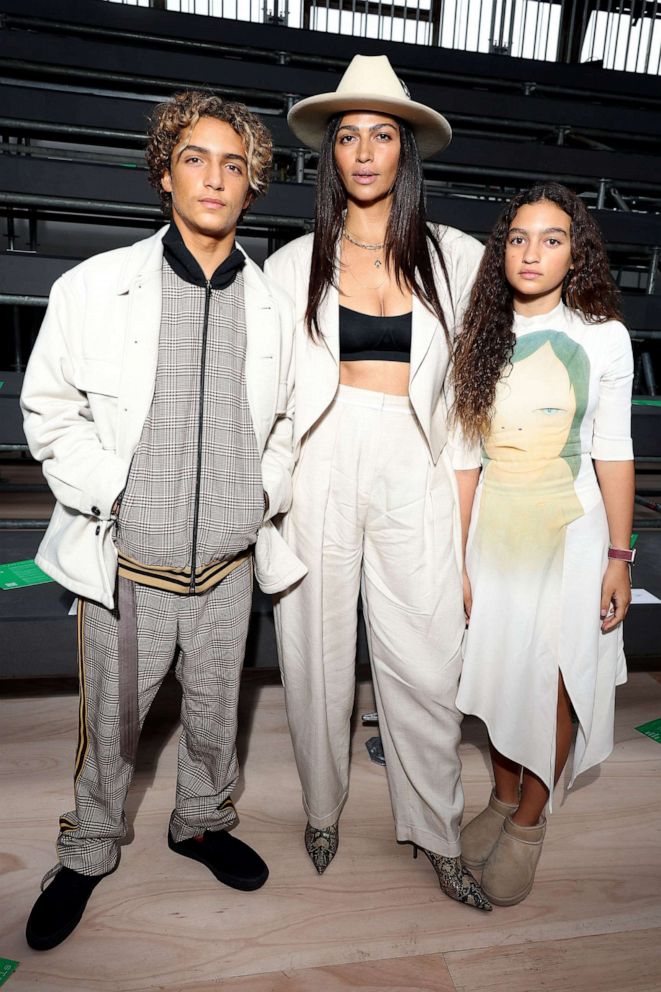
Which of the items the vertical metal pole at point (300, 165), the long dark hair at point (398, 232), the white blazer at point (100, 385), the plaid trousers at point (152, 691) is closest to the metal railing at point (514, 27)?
the vertical metal pole at point (300, 165)

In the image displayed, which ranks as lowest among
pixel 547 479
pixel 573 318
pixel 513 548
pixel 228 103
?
pixel 513 548

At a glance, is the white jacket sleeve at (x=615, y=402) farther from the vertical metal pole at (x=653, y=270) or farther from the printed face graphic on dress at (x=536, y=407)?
the vertical metal pole at (x=653, y=270)

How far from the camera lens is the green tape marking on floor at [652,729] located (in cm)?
212

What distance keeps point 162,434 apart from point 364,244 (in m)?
0.55

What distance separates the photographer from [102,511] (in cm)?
125

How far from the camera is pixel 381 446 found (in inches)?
55.3

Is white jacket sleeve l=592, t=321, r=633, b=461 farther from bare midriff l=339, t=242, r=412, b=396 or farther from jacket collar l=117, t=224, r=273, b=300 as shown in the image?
jacket collar l=117, t=224, r=273, b=300

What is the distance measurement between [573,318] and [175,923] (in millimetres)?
1346

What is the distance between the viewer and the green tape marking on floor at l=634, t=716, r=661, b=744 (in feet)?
6.97

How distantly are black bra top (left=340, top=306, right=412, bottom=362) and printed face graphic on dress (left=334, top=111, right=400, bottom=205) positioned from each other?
0.22 meters

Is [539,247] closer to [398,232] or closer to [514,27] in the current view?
[398,232]

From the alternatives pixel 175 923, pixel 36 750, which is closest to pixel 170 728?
pixel 36 750

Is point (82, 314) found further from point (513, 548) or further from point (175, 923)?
point (175, 923)

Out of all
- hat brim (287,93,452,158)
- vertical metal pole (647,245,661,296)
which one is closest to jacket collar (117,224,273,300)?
hat brim (287,93,452,158)
